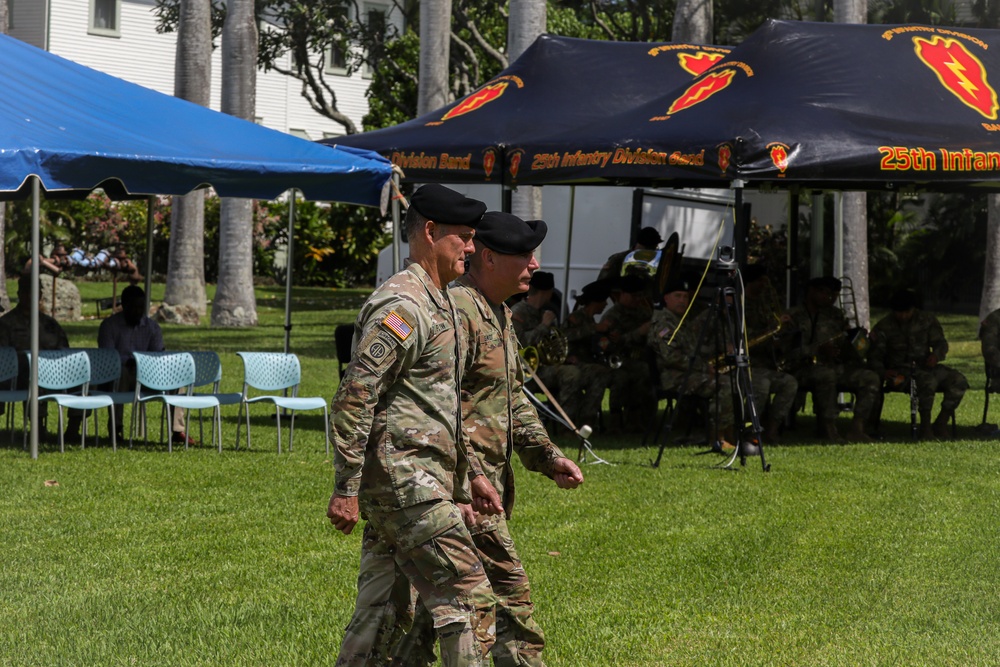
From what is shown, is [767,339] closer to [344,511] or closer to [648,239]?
[648,239]

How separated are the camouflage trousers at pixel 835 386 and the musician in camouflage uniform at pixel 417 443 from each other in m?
9.34

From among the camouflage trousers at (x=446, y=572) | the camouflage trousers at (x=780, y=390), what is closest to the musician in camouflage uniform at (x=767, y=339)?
the camouflage trousers at (x=780, y=390)

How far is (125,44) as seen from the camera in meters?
40.0

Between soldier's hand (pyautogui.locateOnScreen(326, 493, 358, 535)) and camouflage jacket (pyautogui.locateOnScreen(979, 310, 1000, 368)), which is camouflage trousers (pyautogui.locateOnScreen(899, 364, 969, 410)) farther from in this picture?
soldier's hand (pyautogui.locateOnScreen(326, 493, 358, 535))

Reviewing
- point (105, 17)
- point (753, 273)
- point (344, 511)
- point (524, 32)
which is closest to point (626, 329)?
point (753, 273)

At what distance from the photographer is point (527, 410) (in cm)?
557

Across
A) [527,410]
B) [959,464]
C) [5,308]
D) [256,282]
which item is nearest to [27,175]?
[527,410]

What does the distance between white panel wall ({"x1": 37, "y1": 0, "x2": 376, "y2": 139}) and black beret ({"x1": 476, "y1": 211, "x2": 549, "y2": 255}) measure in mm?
35493

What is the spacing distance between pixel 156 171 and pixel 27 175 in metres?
1.13

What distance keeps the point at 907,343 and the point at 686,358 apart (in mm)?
2751

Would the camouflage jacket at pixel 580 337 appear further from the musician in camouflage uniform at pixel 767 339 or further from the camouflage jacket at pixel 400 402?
the camouflage jacket at pixel 400 402

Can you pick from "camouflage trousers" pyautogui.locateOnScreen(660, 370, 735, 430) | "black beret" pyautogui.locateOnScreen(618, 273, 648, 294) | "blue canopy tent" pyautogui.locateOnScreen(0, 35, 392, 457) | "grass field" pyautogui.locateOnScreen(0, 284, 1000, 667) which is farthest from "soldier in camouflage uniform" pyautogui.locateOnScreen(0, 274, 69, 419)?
"camouflage trousers" pyautogui.locateOnScreen(660, 370, 735, 430)

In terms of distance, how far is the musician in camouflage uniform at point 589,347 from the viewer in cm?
1355

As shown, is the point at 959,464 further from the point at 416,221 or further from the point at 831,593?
the point at 416,221
